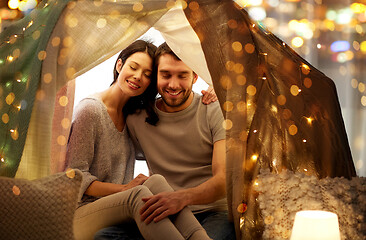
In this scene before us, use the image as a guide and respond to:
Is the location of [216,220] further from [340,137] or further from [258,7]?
[258,7]

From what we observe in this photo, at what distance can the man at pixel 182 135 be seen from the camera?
2293 mm

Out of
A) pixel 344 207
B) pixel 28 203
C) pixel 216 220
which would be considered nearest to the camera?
pixel 28 203

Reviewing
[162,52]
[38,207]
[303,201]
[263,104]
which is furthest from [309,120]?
[38,207]

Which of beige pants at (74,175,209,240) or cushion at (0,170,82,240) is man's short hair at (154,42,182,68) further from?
cushion at (0,170,82,240)

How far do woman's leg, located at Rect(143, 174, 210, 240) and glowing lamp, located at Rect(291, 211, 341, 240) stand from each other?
0.38 metres

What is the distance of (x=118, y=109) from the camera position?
239 centimetres

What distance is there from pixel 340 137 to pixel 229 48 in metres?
0.63

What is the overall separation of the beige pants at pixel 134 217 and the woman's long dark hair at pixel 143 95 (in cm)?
42

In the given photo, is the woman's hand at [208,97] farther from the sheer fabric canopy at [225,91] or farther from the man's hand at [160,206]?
the man's hand at [160,206]

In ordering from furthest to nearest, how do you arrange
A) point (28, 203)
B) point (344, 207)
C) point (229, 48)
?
point (229, 48)
point (344, 207)
point (28, 203)

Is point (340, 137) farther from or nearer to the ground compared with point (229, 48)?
nearer to the ground

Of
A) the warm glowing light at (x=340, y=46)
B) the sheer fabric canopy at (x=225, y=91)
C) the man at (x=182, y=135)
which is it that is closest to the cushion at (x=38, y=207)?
the sheer fabric canopy at (x=225, y=91)

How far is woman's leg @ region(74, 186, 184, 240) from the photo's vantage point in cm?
194

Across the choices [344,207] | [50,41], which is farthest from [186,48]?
[344,207]
